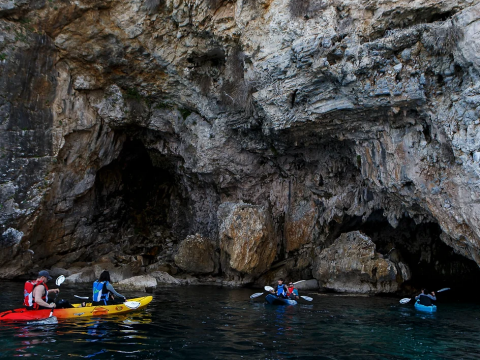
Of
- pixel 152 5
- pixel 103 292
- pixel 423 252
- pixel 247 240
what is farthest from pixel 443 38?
pixel 103 292

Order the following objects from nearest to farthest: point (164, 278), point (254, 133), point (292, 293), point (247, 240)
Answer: point (292, 293)
point (247, 240)
point (254, 133)
point (164, 278)

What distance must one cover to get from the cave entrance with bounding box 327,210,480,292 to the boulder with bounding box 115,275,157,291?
8057 millimetres

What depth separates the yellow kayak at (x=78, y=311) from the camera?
9.38 m

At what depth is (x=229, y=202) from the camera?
19.6 meters

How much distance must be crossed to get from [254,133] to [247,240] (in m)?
4.67

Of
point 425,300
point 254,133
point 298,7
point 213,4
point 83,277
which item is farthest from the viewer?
point 254,133

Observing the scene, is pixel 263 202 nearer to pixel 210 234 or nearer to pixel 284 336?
pixel 210 234

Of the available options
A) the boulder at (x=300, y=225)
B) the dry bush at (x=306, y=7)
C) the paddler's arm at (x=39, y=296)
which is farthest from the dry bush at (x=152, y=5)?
the paddler's arm at (x=39, y=296)

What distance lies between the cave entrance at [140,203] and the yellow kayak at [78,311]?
10369mm

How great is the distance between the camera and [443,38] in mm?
11312

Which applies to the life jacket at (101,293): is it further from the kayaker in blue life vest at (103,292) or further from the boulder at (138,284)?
the boulder at (138,284)

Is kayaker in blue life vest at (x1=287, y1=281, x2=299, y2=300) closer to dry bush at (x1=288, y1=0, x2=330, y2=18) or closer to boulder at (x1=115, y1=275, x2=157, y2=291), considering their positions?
boulder at (x1=115, y1=275, x2=157, y2=291)

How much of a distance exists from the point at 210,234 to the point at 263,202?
3472mm

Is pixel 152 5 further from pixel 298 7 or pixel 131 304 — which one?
pixel 131 304
